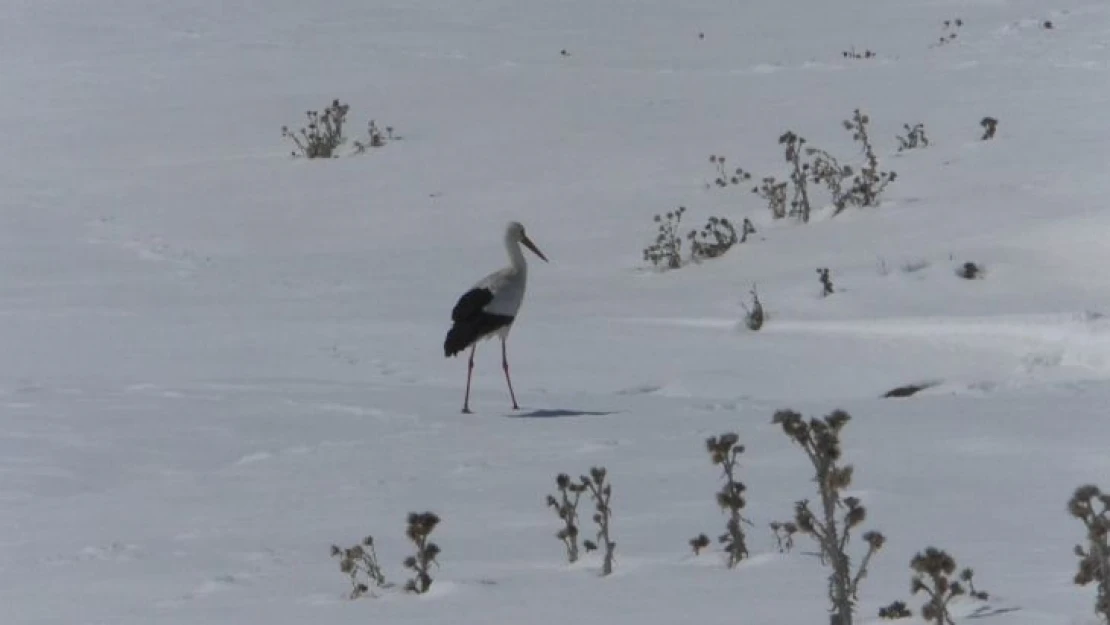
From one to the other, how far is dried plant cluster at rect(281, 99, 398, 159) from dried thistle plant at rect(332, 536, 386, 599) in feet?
51.8

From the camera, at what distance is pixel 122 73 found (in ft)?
93.9

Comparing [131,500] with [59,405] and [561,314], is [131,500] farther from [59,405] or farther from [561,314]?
[561,314]

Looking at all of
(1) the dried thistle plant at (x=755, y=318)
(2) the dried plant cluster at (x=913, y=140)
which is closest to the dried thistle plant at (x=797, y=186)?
(2) the dried plant cluster at (x=913, y=140)

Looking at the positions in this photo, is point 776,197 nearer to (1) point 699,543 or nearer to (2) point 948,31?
(1) point 699,543

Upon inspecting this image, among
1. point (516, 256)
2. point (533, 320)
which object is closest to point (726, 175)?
point (533, 320)

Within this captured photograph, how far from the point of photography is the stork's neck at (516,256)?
11.8 m

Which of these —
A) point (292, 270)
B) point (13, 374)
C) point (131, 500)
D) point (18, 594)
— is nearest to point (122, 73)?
point (292, 270)

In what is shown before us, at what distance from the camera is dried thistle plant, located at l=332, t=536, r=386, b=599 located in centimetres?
573

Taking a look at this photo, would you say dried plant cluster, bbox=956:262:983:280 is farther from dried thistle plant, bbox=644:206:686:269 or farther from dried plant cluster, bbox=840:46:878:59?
dried plant cluster, bbox=840:46:878:59

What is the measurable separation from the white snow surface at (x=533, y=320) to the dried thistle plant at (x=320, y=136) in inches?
10.3

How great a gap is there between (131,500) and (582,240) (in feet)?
31.7

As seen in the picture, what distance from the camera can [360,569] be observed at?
245 inches

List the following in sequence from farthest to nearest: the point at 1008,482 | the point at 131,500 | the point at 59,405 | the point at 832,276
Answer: the point at 832,276
the point at 59,405
the point at 131,500
the point at 1008,482

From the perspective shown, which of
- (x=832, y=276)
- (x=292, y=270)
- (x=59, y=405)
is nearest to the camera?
(x=59, y=405)
